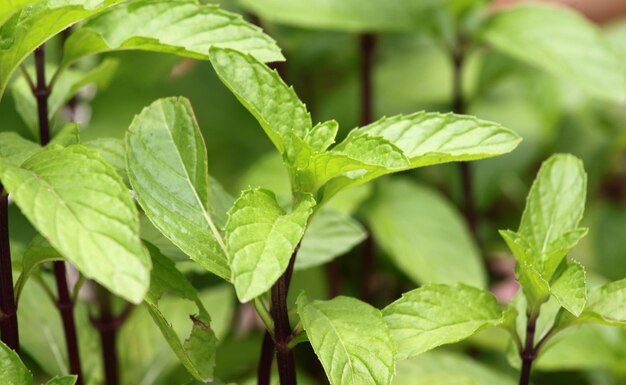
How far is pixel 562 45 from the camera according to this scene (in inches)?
35.9

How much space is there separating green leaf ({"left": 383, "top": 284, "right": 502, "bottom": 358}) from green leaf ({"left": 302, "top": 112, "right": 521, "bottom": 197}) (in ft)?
0.25

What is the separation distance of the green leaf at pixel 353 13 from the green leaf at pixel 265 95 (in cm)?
39

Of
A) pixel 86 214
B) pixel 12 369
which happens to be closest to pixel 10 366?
pixel 12 369

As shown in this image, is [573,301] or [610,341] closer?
[573,301]

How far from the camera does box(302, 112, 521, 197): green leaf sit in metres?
0.44

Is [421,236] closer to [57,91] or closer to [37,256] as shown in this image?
[57,91]

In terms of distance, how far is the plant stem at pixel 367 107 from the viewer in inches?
38.2

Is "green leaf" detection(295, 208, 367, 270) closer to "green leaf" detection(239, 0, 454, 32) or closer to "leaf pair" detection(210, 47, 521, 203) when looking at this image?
"leaf pair" detection(210, 47, 521, 203)

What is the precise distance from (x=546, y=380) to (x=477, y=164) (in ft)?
1.07

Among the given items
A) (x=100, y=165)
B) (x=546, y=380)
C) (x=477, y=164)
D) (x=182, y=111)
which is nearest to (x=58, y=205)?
(x=100, y=165)

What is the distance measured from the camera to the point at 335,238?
0.63 meters

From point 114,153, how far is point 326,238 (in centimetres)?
17

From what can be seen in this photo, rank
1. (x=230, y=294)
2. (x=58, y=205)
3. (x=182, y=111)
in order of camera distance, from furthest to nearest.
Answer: (x=230, y=294) → (x=182, y=111) → (x=58, y=205)

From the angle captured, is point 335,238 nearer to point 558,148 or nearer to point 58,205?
point 58,205
